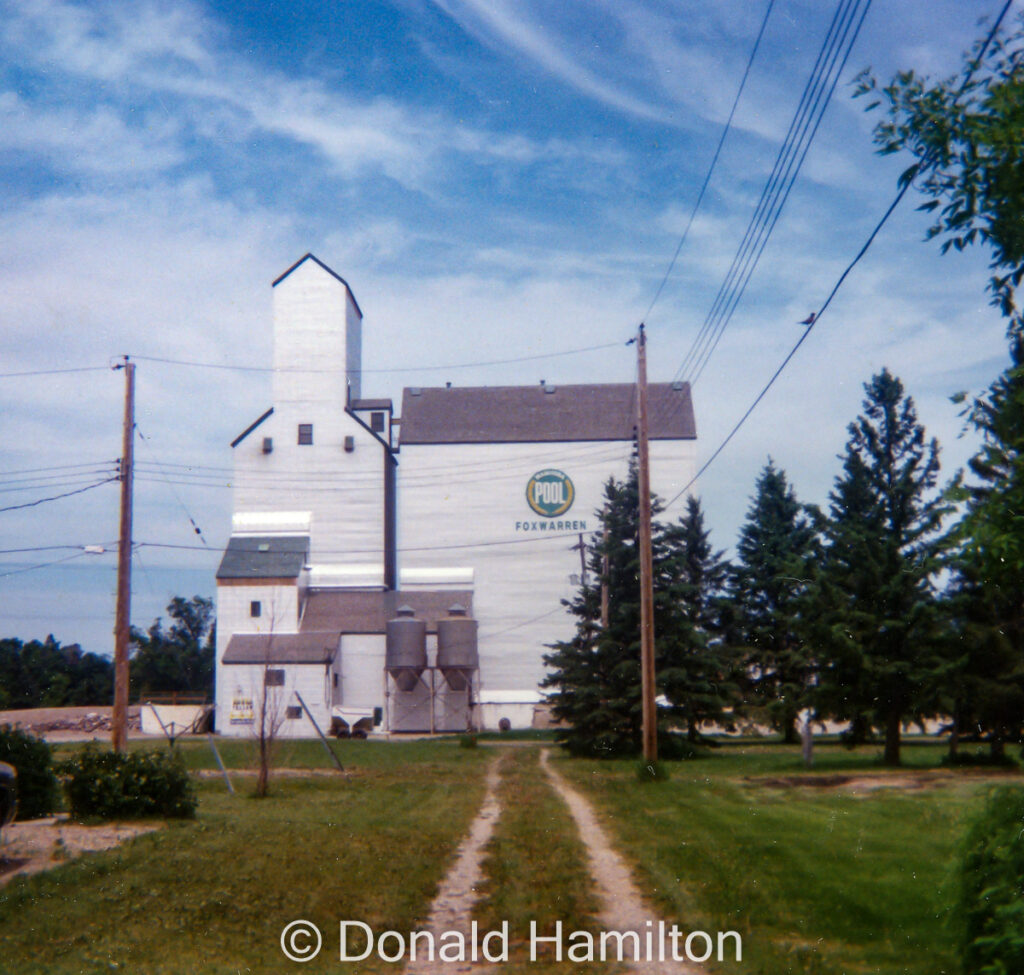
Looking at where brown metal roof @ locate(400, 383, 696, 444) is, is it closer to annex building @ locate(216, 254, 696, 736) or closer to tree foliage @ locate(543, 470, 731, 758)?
annex building @ locate(216, 254, 696, 736)

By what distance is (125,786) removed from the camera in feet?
55.5

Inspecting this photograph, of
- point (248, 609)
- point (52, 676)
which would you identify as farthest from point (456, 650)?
point (52, 676)

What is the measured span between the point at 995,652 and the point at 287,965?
877 inches

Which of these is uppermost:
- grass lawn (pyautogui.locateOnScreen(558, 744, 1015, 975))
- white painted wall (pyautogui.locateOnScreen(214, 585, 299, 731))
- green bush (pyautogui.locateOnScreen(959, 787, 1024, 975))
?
white painted wall (pyautogui.locateOnScreen(214, 585, 299, 731))

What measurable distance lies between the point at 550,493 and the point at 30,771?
48.4 m

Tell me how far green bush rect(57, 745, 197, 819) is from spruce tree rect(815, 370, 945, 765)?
1679 centimetres

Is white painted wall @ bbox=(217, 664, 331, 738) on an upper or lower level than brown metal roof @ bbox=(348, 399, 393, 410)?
lower

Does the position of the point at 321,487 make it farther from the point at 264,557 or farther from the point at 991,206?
the point at 991,206

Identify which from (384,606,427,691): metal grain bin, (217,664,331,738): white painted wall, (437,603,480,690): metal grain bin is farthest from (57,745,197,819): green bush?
(437,603,480,690): metal grain bin

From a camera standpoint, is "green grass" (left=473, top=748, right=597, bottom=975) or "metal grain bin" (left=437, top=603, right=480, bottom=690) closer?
"green grass" (left=473, top=748, right=597, bottom=975)

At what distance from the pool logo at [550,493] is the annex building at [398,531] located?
0.09 meters

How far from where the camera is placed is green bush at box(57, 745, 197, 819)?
16.7 metres

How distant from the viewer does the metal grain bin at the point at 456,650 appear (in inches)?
2261

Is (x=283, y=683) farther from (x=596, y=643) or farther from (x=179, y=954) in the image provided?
(x=179, y=954)
